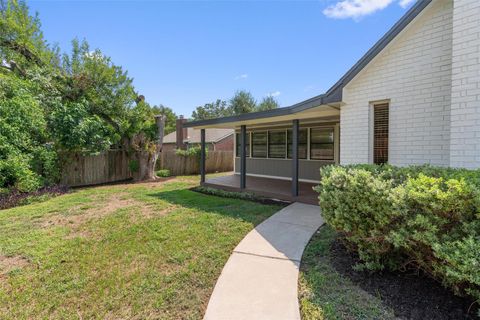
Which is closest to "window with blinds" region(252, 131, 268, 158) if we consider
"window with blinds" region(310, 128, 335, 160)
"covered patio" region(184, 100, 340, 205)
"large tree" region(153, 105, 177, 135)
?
"covered patio" region(184, 100, 340, 205)

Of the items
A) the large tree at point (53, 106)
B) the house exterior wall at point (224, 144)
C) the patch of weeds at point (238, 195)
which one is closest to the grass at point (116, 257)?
the patch of weeds at point (238, 195)

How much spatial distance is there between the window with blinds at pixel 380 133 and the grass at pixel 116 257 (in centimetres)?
293

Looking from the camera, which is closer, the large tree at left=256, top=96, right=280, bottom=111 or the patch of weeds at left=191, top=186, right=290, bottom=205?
the patch of weeds at left=191, top=186, right=290, bottom=205

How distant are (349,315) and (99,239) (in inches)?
173

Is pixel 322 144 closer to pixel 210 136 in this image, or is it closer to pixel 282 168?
pixel 282 168

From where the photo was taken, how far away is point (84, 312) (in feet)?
8.60

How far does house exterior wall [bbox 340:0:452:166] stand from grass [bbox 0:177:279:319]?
11.0ft

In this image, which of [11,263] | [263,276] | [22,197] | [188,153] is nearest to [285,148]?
[188,153]

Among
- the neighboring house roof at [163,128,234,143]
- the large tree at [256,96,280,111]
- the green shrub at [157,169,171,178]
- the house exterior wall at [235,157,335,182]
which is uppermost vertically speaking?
the large tree at [256,96,280,111]

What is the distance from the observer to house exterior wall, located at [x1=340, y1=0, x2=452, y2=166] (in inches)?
178

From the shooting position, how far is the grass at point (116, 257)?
271cm

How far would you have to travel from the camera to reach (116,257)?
12.5 ft

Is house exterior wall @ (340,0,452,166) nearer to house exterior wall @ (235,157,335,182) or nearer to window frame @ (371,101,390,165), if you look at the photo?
window frame @ (371,101,390,165)

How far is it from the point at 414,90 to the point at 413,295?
409cm
